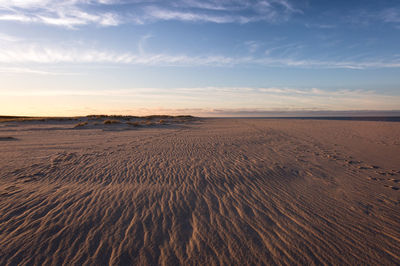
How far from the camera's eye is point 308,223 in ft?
10.8

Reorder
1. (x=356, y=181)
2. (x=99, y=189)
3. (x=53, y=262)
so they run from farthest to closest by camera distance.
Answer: (x=356, y=181) < (x=99, y=189) < (x=53, y=262)

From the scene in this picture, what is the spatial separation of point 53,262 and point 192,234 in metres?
1.82

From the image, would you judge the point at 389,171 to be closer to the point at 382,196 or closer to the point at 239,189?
the point at 382,196

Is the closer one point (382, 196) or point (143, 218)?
point (143, 218)

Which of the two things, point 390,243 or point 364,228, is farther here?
point 364,228

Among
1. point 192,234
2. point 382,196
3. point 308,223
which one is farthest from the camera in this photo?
point 382,196

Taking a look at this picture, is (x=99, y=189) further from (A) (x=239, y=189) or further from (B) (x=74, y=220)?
(A) (x=239, y=189)

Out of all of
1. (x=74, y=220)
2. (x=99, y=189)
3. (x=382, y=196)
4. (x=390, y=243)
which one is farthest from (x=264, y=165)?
(x=74, y=220)

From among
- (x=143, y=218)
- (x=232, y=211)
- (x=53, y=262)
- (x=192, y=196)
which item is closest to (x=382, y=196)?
(x=232, y=211)

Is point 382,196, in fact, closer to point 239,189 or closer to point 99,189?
point 239,189

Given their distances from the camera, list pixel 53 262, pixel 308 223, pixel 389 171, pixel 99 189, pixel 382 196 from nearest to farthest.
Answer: pixel 53 262
pixel 308 223
pixel 382 196
pixel 99 189
pixel 389 171

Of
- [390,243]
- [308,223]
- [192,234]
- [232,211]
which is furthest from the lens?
[232,211]

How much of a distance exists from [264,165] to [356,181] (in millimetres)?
2486

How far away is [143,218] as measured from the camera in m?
3.45
